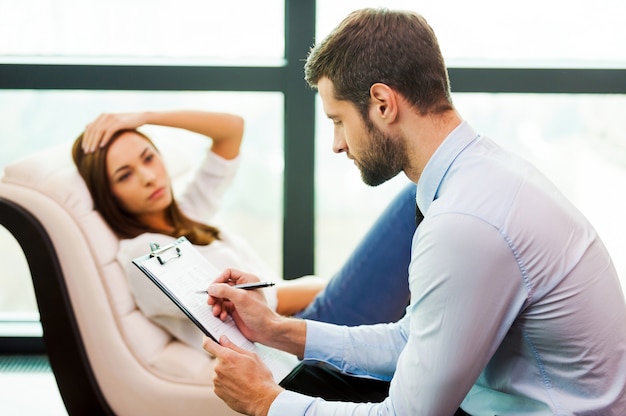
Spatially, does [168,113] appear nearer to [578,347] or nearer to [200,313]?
[200,313]

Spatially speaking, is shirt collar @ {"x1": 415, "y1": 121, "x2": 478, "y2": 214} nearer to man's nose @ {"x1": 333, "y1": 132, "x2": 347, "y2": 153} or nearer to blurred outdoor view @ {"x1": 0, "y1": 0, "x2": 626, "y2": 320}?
man's nose @ {"x1": 333, "y1": 132, "x2": 347, "y2": 153}

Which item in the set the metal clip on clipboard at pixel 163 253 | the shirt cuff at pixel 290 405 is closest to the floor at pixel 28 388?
the metal clip on clipboard at pixel 163 253

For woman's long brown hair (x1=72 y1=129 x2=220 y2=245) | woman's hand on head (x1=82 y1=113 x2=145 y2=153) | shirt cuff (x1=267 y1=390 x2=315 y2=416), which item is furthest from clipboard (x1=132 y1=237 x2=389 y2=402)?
woman's hand on head (x1=82 y1=113 x2=145 y2=153)

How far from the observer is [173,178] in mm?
2117

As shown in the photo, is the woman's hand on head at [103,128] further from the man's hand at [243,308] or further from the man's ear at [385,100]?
the man's ear at [385,100]

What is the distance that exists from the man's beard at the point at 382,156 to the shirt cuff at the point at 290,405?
42 cm

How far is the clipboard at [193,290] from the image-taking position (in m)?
1.37

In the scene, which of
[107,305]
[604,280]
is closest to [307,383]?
[107,305]

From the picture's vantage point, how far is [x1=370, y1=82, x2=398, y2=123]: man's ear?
118 centimetres

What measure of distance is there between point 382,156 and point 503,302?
0.35 metres

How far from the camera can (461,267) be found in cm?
102

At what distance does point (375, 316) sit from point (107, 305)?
685 mm

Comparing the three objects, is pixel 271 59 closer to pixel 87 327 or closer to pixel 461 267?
pixel 87 327

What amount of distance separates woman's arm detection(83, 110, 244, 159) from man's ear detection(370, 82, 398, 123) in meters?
0.93
